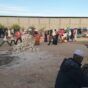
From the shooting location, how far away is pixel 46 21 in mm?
97938

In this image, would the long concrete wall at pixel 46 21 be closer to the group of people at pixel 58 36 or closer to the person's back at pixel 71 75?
the group of people at pixel 58 36

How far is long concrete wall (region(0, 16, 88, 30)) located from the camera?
9575cm

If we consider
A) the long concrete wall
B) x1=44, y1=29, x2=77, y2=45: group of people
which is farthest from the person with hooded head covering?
the long concrete wall

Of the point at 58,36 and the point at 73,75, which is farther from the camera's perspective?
the point at 58,36

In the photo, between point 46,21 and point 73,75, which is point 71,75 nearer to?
point 73,75

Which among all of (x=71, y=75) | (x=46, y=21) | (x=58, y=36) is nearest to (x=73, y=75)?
(x=71, y=75)

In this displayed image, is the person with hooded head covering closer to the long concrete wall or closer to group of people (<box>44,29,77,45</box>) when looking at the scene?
group of people (<box>44,29,77,45</box>)

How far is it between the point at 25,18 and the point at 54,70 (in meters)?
80.4

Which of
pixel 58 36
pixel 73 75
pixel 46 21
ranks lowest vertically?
pixel 46 21

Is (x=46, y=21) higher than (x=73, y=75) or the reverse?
the reverse

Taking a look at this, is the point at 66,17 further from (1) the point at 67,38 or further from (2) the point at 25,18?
(1) the point at 67,38

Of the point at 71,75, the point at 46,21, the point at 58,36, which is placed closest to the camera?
the point at 71,75

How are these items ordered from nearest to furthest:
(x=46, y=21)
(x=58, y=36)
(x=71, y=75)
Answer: (x=71, y=75) → (x=58, y=36) → (x=46, y=21)

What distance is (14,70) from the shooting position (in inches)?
703
